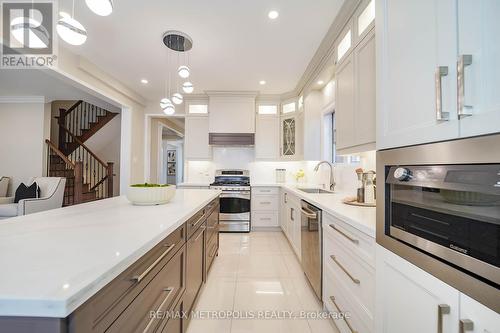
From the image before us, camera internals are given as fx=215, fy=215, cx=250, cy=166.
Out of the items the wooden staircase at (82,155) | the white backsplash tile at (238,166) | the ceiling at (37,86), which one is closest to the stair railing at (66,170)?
the wooden staircase at (82,155)

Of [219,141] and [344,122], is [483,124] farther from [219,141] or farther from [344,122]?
[219,141]

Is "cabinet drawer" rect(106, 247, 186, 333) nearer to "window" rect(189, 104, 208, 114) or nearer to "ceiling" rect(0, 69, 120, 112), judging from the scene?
"ceiling" rect(0, 69, 120, 112)

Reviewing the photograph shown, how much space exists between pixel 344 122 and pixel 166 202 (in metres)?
1.70

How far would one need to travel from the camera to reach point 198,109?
4.43 meters

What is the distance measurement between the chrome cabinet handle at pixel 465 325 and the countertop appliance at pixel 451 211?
3.1 inches

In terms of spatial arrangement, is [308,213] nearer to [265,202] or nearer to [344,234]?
[344,234]

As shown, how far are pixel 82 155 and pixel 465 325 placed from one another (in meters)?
6.97

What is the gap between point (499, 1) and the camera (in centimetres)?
56

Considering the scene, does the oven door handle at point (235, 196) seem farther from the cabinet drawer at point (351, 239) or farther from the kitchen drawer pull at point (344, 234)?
the kitchen drawer pull at point (344, 234)

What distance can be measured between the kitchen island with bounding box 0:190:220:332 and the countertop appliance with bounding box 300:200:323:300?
113cm

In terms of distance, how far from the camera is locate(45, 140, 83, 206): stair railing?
433 cm

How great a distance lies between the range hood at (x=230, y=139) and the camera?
4199 mm

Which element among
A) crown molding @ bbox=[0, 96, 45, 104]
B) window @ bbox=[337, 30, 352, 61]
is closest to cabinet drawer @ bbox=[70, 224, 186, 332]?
window @ bbox=[337, 30, 352, 61]

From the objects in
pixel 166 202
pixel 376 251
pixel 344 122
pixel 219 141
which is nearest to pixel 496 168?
pixel 376 251
